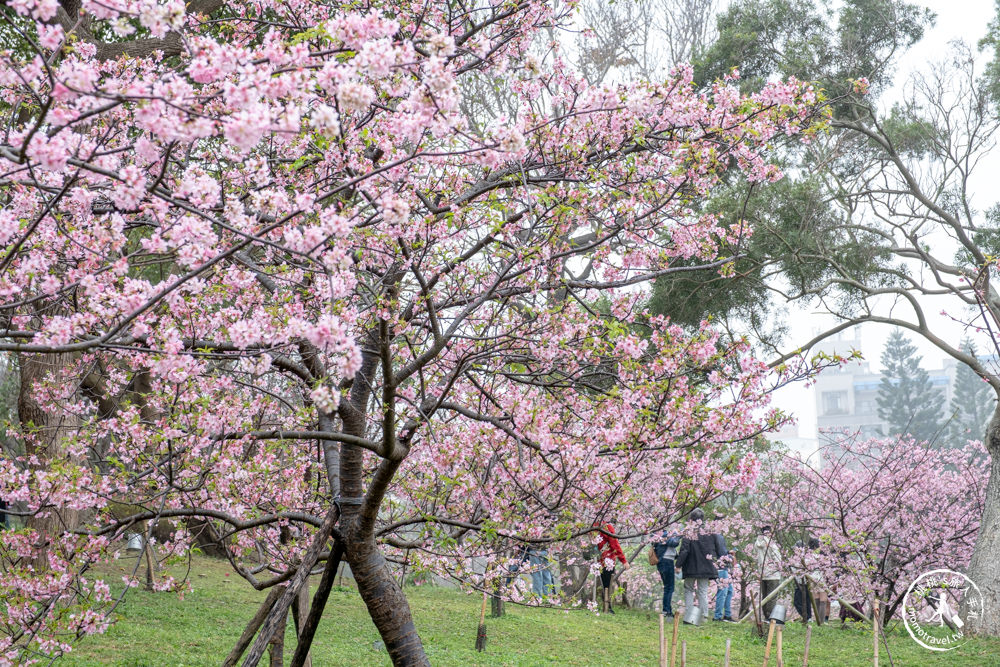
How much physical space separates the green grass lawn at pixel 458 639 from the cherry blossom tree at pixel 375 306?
2399 millimetres

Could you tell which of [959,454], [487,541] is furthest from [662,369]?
[959,454]

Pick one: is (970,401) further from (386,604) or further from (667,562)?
(386,604)

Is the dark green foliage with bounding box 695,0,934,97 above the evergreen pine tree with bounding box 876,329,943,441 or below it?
below

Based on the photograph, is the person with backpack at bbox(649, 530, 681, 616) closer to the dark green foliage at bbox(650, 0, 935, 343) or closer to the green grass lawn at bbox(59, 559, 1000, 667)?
the green grass lawn at bbox(59, 559, 1000, 667)

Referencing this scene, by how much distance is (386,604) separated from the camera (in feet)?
15.0

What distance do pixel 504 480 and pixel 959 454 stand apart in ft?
44.4

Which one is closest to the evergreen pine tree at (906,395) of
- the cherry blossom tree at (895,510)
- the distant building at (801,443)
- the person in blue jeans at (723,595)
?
the distant building at (801,443)

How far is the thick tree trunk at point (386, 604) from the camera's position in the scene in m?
4.56

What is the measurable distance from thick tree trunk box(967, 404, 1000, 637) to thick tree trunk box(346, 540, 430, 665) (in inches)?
391

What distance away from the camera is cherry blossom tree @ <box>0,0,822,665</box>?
11.1 feet

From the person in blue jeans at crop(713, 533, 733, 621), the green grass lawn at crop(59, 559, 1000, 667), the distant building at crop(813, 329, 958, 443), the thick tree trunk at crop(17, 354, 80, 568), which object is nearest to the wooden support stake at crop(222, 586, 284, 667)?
the green grass lawn at crop(59, 559, 1000, 667)

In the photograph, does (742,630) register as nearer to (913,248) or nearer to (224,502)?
(913,248)

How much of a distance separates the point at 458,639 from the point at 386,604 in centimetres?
511

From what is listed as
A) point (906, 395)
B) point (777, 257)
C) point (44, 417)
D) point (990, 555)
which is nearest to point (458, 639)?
point (44, 417)
